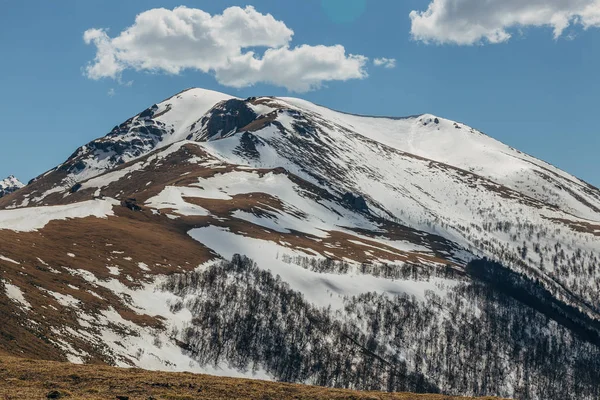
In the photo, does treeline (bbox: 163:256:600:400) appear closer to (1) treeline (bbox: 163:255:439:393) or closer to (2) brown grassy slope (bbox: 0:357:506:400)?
(1) treeline (bbox: 163:255:439:393)

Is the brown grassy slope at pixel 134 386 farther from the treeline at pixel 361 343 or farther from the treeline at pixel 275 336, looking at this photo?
the treeline at pixel 361 343

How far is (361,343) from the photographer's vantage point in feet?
501

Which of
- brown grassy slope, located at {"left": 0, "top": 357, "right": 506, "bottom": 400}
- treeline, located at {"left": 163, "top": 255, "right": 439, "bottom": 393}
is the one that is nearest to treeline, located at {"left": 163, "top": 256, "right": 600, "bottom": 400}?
treeline, located at {"left": 163, "top": 255, "right": 439, "bottom": 393}

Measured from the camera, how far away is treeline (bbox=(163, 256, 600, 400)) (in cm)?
12744

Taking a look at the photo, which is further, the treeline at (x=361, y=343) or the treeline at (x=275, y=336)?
the treeline at (x=361, y=343)

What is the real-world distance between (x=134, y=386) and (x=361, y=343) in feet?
377

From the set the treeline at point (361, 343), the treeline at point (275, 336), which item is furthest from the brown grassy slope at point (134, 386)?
the treeline at point (361, 343)

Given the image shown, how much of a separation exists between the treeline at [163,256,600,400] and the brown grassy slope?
2447 inches

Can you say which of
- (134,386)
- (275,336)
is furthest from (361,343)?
(134,386)

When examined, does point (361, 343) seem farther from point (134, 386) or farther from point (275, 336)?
point (134, 386)

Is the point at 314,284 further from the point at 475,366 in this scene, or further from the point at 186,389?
the point at 186,389

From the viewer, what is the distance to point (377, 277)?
199000 millimetres

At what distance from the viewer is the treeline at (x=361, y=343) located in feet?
418

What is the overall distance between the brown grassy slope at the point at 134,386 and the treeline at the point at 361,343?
62158 mm
